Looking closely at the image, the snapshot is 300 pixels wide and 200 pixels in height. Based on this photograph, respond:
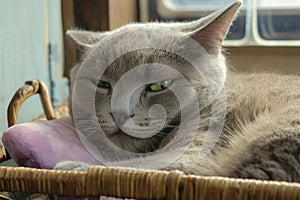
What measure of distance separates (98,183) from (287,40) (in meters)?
1.21

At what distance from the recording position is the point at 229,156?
0.90 metres

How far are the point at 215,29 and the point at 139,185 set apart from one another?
51 centimetres

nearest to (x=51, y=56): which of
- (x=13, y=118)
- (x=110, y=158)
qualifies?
(x=13, y=118)

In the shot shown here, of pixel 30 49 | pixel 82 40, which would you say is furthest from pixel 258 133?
pixel 30 49

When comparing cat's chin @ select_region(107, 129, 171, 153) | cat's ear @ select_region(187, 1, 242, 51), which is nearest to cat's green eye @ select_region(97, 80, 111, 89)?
cat's chin @ select_region(107, 129, 171, 153)

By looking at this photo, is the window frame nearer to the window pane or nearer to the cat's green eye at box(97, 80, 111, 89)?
the window pane

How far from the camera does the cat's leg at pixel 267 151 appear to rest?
0.78 metres

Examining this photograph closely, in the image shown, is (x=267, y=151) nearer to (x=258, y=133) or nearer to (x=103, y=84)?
(x=258, y=133)

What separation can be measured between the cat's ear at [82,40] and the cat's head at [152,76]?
0.28ft

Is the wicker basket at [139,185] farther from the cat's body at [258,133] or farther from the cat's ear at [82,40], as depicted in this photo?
the cat's ear at [82,40]

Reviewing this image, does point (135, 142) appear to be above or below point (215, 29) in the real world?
below

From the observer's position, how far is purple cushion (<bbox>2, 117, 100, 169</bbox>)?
1.07m

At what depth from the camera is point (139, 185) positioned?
71cm

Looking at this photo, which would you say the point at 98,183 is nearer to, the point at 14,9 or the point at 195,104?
the point at 195,104
